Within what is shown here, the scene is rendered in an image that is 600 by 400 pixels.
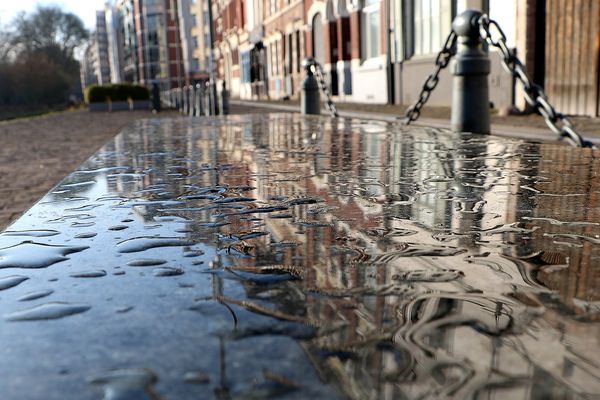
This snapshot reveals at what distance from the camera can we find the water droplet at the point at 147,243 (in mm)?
1228

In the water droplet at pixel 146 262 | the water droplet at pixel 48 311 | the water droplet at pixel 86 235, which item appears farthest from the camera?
the water droplet at pixel 86 235

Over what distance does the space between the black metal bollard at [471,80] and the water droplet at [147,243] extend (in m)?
3.76

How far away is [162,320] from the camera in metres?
0.83

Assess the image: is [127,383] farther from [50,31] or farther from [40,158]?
[50,31]

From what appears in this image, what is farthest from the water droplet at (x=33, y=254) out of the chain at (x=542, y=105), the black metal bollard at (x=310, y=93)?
the black metal bollard at (x=310, y=93)

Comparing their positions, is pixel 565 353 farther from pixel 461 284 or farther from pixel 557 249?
pixel 557 249

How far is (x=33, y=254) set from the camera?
1181 millimetres

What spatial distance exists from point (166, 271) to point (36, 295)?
0.69 ft

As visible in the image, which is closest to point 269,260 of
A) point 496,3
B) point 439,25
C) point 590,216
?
point 590,216

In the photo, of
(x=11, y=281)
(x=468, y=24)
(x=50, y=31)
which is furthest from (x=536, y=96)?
(x=50, y=31)

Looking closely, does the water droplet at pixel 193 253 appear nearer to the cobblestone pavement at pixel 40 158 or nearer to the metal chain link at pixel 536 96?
the metal chain link at pixel 536 96

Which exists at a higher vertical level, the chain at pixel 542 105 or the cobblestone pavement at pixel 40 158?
the chain at pixel 542 105

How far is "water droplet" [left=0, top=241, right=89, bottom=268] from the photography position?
1120 mm

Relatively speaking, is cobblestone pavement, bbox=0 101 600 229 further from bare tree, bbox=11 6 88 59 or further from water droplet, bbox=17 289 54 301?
bare tree, bbox=11 6 88 59
